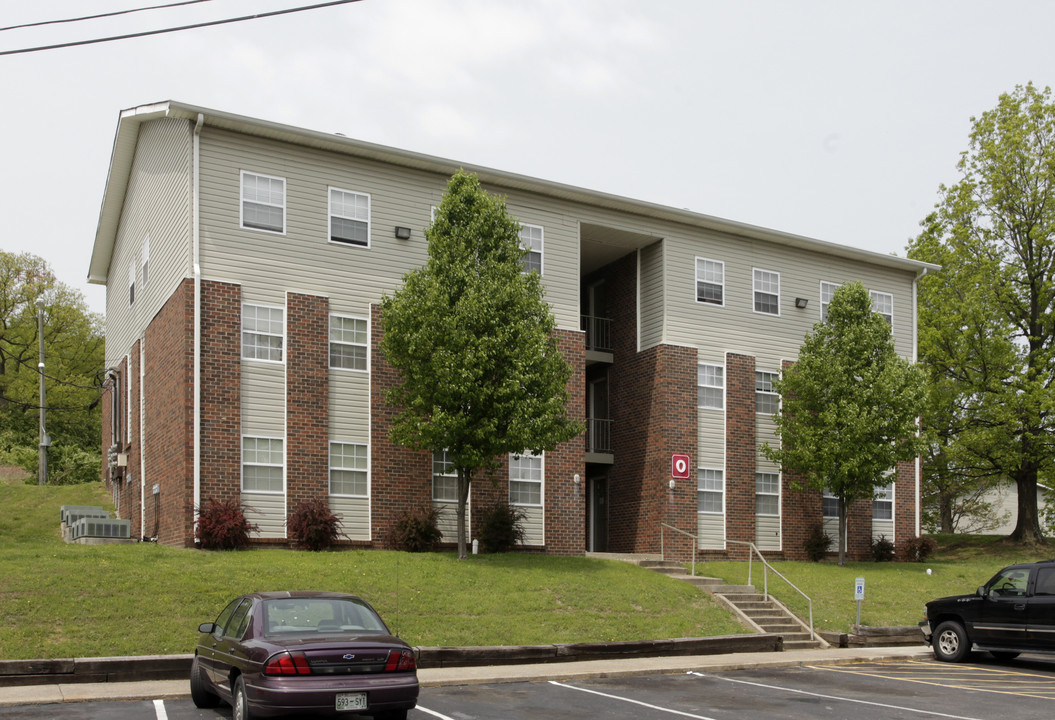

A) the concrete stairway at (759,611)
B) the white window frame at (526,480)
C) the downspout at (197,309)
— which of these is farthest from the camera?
the white window frame at (526,480)

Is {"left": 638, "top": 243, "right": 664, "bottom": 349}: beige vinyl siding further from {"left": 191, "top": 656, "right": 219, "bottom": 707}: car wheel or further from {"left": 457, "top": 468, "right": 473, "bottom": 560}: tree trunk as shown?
{"left": 191, "top": 656, "right": 219, "bottom": 707}: car wheel

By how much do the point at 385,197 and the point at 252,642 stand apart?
1507cm

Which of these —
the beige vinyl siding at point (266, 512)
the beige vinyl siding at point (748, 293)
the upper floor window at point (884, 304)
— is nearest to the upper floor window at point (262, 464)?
the beige vinyl siding at point (266, 512)

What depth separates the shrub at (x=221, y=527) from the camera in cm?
1969

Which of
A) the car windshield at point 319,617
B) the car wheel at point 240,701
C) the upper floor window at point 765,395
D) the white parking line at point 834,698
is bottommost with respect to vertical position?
the white parking line at point 834,698

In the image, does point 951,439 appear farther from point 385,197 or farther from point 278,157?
point 278,157

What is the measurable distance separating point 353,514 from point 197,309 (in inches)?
214

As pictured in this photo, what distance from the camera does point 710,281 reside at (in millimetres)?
28203

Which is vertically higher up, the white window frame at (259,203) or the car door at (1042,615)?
the white window frame at (259,203)

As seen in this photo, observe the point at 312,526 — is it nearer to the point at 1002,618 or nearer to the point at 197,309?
the point at 197,309

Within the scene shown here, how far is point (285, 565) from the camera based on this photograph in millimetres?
18781

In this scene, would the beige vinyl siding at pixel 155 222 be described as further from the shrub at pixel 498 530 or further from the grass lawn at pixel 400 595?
the shrub at pixel 498 530

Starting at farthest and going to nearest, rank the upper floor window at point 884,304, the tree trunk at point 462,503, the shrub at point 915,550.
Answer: the upper floor window at point 884,304, the shrub at point 915,550, the tree trunk at point 462,503

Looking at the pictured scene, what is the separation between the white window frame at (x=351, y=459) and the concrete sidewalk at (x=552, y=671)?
24.3ft
